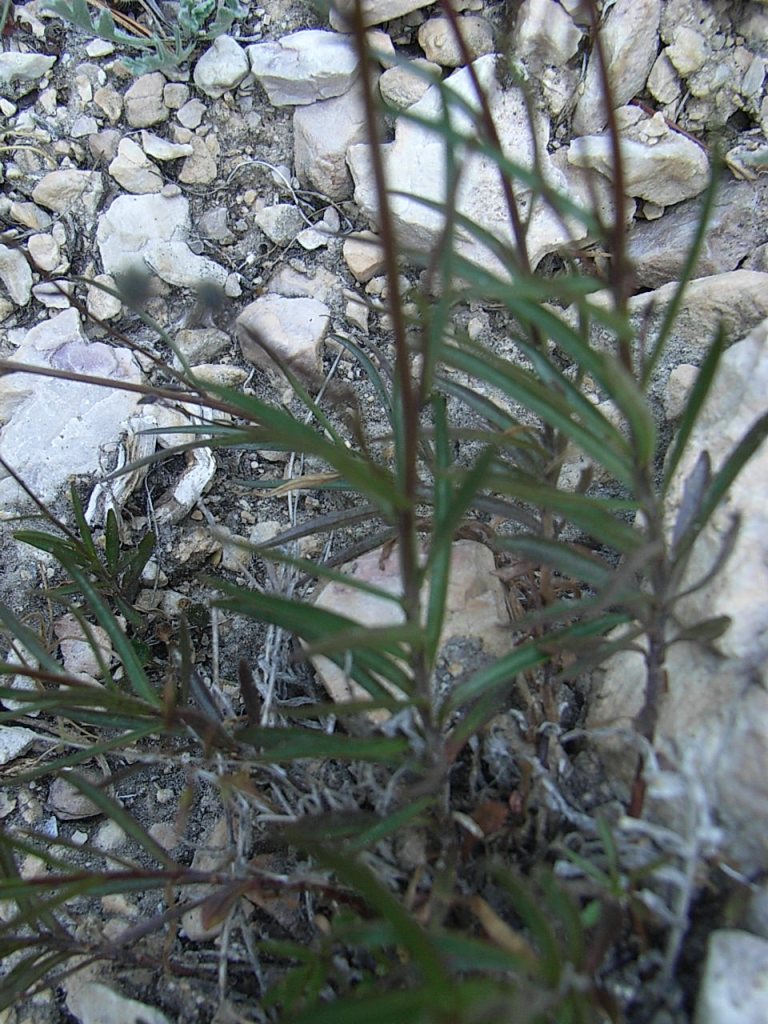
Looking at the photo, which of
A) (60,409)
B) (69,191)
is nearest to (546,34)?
(69,191)

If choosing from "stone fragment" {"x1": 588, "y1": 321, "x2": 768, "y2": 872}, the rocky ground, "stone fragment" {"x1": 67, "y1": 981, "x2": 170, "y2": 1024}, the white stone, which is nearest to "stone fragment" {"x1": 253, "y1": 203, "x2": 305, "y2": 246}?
the rocky ground

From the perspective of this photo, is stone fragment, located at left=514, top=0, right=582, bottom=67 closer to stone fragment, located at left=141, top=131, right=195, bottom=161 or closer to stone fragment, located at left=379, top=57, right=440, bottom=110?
stone fragment, located at left=379, top=57, right=440, bottom=110

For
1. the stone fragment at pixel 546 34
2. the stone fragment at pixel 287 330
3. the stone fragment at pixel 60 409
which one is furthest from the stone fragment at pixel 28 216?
the stone fragment at pixel 546 34

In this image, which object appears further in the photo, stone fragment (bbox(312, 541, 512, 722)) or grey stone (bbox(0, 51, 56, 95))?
grey stone (bbox(0, 51, 56, 95))

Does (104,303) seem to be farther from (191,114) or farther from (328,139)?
(328,139)

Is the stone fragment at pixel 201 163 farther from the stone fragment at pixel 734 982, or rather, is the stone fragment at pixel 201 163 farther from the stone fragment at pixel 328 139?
the stone fragment at pixel 734 982

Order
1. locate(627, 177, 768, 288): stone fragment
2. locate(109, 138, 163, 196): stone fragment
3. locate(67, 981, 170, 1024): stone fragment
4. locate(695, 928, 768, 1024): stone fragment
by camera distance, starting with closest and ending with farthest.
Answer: locate(695, 928, 768, 1024): stone fragment
locate(67, 981, 170, 1024): stone fragment
locate(627, 177, 768, 288): stone fragment
locate(109, 138, 163, 196): stone fragment

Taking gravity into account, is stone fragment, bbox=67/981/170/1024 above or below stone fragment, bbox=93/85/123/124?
below
